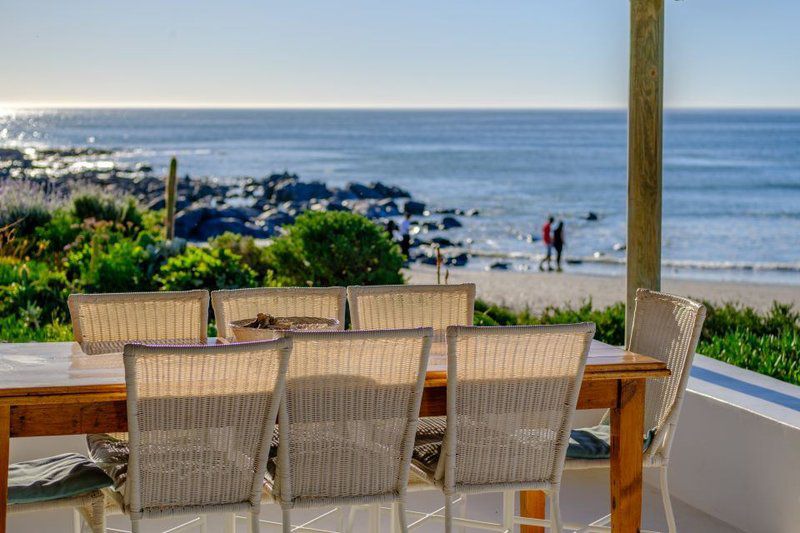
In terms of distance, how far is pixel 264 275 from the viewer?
9516mm

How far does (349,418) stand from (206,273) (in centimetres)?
487

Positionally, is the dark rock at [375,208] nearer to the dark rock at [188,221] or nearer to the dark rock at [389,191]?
the dark rock at [389,191]

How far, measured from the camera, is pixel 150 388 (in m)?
2.80

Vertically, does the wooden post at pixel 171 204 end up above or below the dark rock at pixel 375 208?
below

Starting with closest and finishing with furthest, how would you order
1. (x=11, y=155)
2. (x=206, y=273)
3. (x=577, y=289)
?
(x=206, y=273), (x=577, y=289), (x=11, y=155)

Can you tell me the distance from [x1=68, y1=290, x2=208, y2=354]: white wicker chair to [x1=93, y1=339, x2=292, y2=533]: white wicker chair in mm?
812

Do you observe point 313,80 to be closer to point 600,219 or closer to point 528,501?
point 600,219

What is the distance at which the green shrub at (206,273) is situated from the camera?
7695mm

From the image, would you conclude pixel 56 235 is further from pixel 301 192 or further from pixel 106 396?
pixel 301 192

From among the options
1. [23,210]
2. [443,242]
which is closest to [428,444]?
[23,210]

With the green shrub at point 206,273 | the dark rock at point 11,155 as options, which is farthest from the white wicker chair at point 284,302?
the dark rock at point 11,155

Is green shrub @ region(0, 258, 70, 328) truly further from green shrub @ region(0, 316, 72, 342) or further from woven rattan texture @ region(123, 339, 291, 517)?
woven rattan texture @ region(123, 339, 291, 517)

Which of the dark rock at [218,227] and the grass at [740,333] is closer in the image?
the grass at [740,333]

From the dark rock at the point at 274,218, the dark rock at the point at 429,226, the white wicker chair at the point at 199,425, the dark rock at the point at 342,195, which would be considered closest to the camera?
the white wicker chair at the point at 199,425
